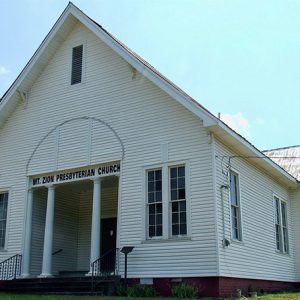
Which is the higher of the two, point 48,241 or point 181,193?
point 181,193

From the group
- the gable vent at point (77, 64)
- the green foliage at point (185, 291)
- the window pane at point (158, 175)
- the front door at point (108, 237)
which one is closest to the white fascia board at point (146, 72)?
the gable vent at point (77, 64)

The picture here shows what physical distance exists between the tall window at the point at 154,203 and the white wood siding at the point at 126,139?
29 centimetres

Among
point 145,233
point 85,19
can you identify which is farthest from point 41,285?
point 85,19

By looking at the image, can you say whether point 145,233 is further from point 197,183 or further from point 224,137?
point 224,137

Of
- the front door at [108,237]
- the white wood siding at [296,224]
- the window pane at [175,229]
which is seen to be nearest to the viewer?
the window pane at [175,229]

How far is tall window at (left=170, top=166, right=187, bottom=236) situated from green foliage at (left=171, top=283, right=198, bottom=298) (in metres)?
1.77

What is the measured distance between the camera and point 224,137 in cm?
1627

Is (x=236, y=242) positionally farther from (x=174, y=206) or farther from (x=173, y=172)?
(x=173, y=172)

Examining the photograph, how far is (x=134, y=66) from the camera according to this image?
1747cm

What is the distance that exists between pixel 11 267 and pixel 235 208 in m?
8.87

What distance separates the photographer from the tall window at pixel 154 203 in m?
16.2

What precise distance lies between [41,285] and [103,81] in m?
7.74

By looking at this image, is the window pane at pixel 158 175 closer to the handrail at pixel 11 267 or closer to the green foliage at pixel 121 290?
the green foliage at pixel 121 290

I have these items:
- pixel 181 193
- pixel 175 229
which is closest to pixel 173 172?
pixel 181 193
